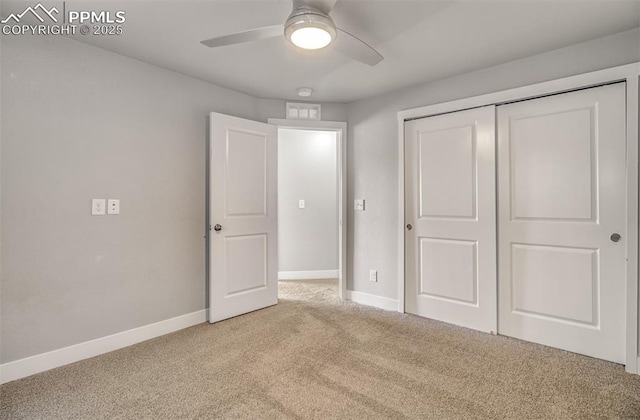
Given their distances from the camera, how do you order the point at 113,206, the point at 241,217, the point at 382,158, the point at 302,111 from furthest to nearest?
the point at 302,111, the point at 382,158, the point at 241,217, the point at 113,206

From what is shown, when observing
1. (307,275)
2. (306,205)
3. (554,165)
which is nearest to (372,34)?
(554,165)

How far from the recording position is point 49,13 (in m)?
1.97

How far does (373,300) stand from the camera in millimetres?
3580

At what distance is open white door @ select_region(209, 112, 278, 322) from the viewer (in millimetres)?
3064

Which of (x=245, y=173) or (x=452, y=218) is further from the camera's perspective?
(x=245, y=173)

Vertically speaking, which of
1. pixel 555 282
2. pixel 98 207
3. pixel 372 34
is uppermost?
pixel 372 34

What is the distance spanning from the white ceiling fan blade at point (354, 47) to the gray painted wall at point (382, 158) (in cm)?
131

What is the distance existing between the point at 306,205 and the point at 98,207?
3.04m

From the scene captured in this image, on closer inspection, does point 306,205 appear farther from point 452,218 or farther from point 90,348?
point 90,348

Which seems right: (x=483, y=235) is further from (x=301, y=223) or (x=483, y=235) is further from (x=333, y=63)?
(x=301, y=223)

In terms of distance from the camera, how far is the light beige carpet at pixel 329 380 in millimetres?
1755

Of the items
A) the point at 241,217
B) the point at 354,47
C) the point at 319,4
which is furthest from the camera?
the point at 241,217

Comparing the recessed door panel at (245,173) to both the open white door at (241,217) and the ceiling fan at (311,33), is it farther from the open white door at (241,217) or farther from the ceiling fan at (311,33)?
the ceiling fan at (311,33)

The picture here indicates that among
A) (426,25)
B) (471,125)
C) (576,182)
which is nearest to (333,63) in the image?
(426,25)
